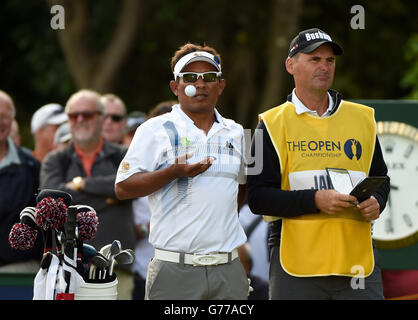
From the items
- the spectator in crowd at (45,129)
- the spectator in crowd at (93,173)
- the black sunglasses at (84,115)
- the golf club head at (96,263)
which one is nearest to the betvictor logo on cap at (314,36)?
the golf club head at (96,263)

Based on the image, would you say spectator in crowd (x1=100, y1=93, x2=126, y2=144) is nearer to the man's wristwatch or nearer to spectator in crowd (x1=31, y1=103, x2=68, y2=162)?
spectator in crowd (x1=31, y1=103, x2=68, y2=162)

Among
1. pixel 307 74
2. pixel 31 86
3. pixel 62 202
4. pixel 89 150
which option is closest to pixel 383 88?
pixel 31 86

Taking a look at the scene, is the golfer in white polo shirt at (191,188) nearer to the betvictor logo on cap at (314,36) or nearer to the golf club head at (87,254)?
the golf club head at (87,254)

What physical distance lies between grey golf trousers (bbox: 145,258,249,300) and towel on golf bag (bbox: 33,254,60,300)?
1.84 ft

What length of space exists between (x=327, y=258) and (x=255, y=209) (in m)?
0.45

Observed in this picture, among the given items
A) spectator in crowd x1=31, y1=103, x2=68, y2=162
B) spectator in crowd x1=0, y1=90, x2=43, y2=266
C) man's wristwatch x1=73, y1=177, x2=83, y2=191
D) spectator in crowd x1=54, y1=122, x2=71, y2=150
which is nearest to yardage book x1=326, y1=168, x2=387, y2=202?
spectator in crowd x1=0, y1=90, x2=43, y2=266

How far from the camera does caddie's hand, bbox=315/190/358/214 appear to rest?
402 cm

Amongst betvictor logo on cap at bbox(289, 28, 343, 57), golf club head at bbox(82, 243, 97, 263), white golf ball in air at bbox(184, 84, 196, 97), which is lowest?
golf club head at bbox(82, 243, 97, 263)

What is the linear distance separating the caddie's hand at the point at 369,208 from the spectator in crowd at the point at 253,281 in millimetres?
2073

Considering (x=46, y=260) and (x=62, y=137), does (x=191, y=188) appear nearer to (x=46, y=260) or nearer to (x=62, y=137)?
(x=46, y=260)

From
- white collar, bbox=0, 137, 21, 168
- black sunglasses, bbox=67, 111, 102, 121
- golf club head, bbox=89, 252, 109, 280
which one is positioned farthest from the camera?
black sunglasses, bbox=67, 111, 102, 121
